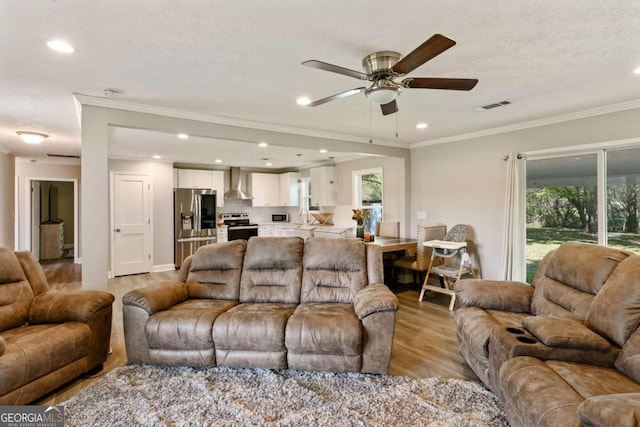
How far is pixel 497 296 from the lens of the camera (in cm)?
269

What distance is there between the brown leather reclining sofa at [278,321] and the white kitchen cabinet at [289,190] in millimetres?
5443

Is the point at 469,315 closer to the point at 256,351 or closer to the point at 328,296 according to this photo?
the point at 328,296

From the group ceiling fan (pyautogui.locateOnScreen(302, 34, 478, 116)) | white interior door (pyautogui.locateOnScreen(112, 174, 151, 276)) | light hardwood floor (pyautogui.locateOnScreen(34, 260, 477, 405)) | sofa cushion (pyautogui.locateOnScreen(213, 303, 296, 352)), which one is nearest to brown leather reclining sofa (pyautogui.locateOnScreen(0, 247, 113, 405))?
light hardwood floor (pyautogui.locateOnScreen(34, 260, 477, 405))

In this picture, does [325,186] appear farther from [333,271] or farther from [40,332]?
[40,332]

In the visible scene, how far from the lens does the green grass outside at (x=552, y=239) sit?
355cm

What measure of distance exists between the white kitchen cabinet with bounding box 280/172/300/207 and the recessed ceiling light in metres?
6.26

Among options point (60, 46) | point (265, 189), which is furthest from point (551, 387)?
point (265, 189)

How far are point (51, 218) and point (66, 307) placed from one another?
8094 mm

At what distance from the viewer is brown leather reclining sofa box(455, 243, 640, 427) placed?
4.55 ft

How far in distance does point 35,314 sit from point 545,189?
224 inches

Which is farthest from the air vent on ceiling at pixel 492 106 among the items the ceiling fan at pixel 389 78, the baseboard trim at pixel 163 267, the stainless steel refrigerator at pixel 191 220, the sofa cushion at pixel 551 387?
the baseboard trim at pixel 163 267

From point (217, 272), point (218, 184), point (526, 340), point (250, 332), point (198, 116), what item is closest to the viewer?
point (526, 340)

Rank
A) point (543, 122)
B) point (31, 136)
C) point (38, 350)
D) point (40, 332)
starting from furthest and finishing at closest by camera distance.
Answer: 1. point (31, 136)
2. point (543, 122)
3. point (40, 332)
4. point (38, 350)

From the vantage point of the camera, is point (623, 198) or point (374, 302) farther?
point (623, 198)
